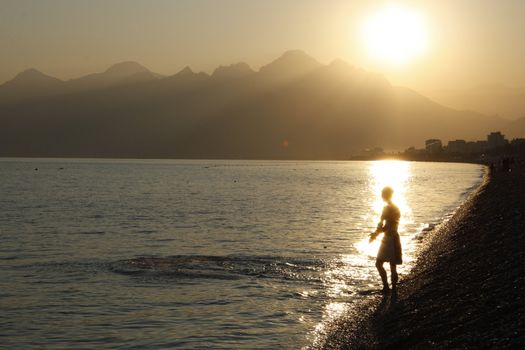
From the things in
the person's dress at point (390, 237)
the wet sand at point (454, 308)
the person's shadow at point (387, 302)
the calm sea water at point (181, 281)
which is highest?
the person's dress at point (390, 237)

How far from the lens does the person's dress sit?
14.4 meters

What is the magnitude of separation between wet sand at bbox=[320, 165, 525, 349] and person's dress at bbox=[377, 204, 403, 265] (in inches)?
37.1

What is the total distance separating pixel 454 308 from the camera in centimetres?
1151

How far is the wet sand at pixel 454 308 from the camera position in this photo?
375 inches

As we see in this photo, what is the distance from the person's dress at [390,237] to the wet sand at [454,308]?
94 centimetres

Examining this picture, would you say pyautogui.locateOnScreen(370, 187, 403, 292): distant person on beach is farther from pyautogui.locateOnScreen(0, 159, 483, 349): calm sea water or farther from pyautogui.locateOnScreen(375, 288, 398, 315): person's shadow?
pyautogui.locateOnScreen(0, 159, 483, 349): calm sea water

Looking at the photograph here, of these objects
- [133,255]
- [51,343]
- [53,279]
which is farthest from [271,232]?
[51,343]

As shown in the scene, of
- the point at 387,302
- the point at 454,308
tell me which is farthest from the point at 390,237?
the point at 454,308

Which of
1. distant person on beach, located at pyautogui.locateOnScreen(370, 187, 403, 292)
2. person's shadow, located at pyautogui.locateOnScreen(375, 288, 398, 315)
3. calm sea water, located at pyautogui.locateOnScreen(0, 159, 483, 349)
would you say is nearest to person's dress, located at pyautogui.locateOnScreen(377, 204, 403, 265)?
distant person on beach, located at pyautogui.locateOnScreen(370, 187, 403, 292)

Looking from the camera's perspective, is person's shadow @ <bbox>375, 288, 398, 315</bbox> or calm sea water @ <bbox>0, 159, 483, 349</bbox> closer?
calm sea water @ <bbox>0, 159, 483, 349</bbox>

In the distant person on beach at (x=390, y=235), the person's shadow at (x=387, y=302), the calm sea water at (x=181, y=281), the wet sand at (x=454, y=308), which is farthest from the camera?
the distant person on beach at (x=390, y=235)

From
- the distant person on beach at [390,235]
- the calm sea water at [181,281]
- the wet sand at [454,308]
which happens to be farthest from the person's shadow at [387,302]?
the calm sea water at [181,281]

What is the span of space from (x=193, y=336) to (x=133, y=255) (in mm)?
11955

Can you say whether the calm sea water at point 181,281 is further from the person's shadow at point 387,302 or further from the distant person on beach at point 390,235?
the distant person on beach at point 390,235
